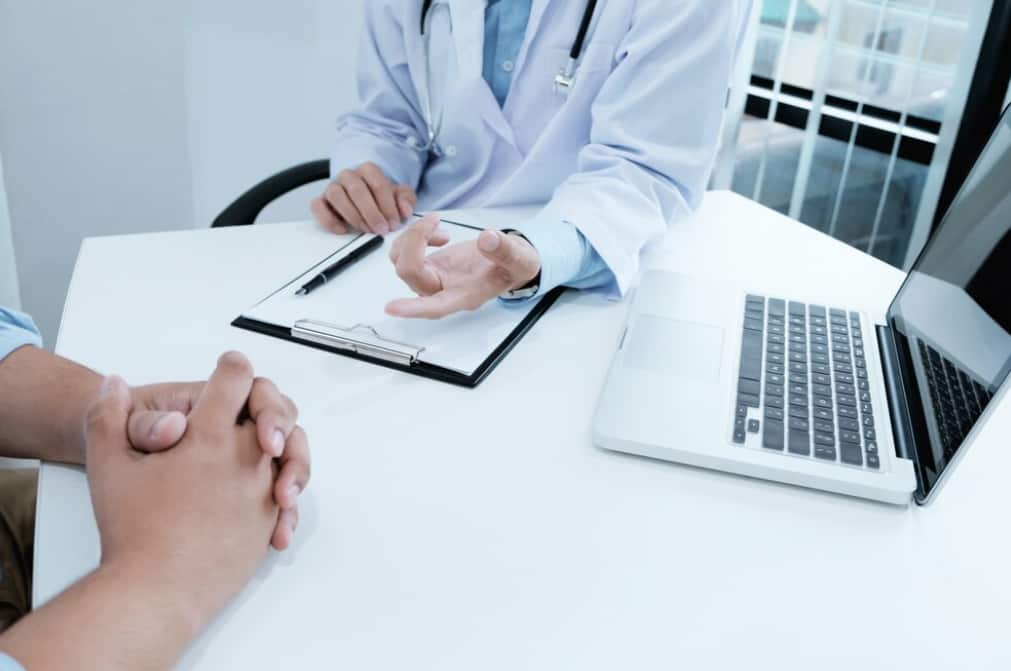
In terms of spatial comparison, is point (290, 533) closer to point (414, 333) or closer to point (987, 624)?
point (414, 333)

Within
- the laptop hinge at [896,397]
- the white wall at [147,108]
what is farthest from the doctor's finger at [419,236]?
the white wall at [147,108]

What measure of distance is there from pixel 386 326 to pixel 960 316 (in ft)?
1.60

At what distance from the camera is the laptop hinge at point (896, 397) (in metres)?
0.67

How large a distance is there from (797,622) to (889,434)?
215mm

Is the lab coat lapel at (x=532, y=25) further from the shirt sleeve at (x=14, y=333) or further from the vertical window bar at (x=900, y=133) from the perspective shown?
the vertical window bar at (x=900, y=133)

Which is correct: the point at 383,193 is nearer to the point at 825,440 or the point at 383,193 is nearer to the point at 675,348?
the point at 675,348

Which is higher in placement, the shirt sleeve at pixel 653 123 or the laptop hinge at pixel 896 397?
the shirt sleeve at pixel 653 123

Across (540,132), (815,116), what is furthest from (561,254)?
(815,116)

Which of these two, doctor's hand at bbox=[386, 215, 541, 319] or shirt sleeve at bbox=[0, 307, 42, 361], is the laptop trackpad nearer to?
doctor's hand at bbox=[386, 215, 541, 319]

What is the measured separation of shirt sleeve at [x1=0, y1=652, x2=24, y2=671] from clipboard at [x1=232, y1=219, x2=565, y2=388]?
371 mm

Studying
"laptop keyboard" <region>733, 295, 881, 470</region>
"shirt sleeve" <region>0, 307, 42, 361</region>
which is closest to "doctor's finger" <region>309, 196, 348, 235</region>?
"shirt sleeve" <region>0, 307, 42, 361</region>

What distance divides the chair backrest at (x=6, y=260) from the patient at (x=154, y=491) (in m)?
1.05

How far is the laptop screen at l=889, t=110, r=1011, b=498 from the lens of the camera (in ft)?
2.01

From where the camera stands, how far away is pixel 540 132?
113 cm
